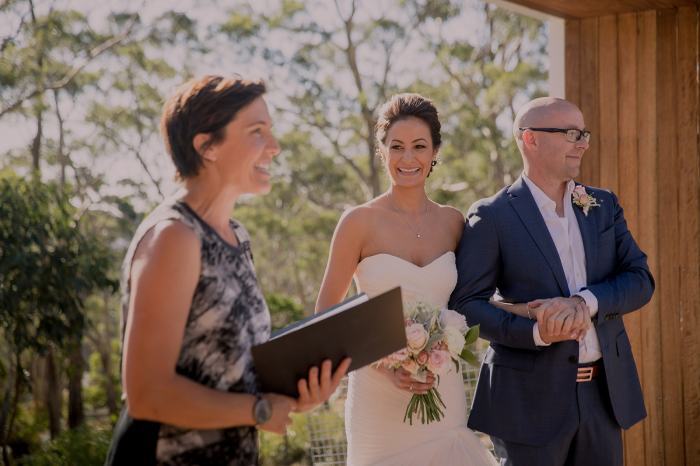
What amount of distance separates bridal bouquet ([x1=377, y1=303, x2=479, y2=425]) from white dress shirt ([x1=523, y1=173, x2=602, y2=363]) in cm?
47

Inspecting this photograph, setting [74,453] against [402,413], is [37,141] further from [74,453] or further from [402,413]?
[402,413]

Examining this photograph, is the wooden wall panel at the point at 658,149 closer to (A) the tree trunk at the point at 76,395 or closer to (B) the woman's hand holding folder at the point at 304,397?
(B) the woman's hand holding folder at the point at 304,397

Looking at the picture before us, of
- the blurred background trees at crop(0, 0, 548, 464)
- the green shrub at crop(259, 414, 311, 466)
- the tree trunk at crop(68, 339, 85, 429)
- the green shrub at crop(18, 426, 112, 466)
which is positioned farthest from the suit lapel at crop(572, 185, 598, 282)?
the blurred background trees at crop(0, 0, 548, 464)

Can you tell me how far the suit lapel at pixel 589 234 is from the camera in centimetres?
331

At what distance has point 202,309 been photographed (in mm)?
1856

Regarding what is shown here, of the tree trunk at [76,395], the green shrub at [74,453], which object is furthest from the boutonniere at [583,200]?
the tree trunk at [76,395]

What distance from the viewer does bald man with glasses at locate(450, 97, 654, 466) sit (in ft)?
10.4

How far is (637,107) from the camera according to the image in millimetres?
4707

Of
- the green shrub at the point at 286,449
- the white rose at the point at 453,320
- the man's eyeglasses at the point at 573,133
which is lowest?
the green shrub at the point at 286,449

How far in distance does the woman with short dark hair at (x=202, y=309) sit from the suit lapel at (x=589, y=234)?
1.58 metres

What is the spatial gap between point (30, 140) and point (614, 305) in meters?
15.6

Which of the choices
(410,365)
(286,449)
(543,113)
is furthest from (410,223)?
(286,449)

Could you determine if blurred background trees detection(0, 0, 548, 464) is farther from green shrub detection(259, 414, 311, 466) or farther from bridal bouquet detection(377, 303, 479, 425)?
bridal bouquet detection(377, 303, 479, 425)

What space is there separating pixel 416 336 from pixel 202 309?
126 centimetres
